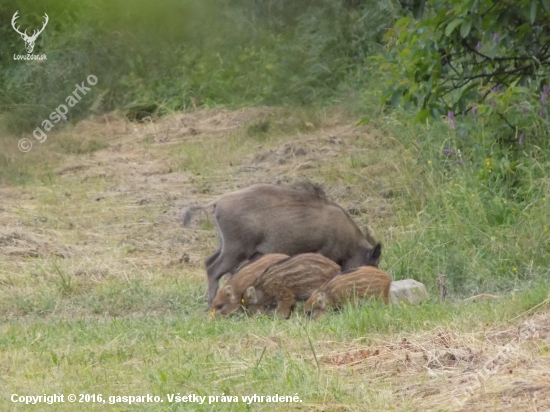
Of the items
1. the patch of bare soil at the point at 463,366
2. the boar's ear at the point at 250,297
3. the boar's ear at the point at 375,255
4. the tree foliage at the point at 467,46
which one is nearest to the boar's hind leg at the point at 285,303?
the boar's ear at the point at 250,297

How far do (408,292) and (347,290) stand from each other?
30.3 inches

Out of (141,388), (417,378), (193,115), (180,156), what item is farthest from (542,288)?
(193,115)

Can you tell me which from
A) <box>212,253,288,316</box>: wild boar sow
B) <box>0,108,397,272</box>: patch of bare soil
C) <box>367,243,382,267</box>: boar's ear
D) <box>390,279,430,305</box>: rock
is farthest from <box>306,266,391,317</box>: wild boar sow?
<box>0,108,397,272</box>: patch of bare soil

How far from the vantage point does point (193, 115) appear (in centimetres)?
1775

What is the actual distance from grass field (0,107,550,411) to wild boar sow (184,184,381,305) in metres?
0.40

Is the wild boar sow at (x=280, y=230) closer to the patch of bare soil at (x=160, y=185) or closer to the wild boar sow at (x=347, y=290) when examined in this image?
the wild boar sow at (x=347, y=290)

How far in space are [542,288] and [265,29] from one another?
40.6 ft

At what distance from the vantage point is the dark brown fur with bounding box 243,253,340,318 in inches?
317

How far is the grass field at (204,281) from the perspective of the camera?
5199 mm

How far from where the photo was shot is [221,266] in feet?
30.1

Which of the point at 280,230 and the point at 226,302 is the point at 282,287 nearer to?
the point at 226,302

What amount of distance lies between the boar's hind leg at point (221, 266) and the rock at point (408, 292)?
4.83 feet

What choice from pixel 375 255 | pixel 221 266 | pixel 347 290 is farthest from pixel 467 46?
pixel 221 266

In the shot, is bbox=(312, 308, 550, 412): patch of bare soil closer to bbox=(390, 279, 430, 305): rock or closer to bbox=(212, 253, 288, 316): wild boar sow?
bbox=(390, 279, 430, 305): rock
